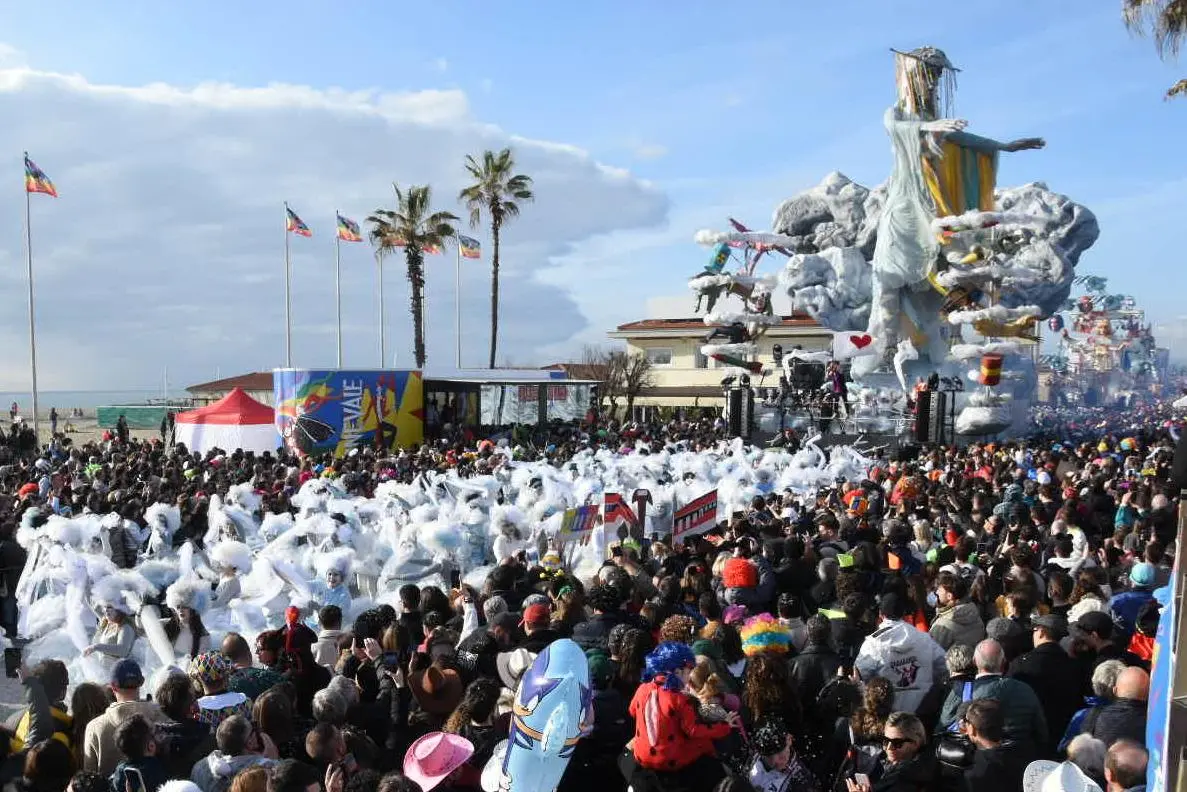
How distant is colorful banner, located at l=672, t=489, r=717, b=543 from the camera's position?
1123 cm

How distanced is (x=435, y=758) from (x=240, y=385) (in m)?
54.9

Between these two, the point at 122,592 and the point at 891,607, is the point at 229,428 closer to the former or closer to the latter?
the point at 122,592

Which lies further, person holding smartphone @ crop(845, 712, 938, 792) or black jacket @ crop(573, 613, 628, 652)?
black jacket @ crop(573, 613, 628, 652)

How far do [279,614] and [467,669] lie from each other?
3.16m

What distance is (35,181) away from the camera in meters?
31.5

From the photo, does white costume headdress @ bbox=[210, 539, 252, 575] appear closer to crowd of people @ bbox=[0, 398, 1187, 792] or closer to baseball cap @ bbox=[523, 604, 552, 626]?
crowd of people @ bbox=[0, 398, 1187, 792]

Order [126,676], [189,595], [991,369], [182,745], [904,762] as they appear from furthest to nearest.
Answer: [991,369]
[189,595]
[126,676]
[182,745]
[904,762]

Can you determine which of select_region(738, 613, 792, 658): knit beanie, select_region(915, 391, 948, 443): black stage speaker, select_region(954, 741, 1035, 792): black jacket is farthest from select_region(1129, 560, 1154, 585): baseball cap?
select_region(915, 391, 948, 443): black stage speaker

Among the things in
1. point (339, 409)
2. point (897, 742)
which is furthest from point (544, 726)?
point (339, 409)

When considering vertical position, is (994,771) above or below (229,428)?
below

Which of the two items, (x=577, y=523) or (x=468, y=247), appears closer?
(x=577, y=523)

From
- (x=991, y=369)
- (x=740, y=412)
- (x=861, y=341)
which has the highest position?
(x=861, y=341)

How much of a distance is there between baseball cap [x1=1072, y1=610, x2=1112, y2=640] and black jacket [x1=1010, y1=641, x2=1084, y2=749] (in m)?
0.30

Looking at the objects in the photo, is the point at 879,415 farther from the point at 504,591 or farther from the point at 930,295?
the point at 504,591
